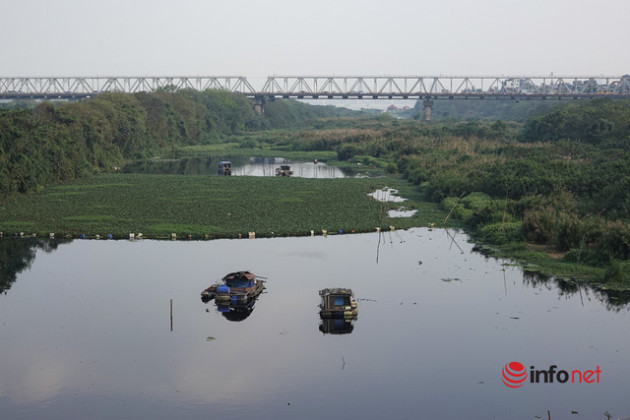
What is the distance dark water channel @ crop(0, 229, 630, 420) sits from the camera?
77.4 ft

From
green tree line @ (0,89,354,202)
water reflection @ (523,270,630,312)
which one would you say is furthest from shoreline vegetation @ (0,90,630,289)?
water reflection @ (523,270,630,312)

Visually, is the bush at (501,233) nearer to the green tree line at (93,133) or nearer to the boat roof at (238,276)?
the boat roof at (238,276)

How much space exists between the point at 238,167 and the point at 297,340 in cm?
6845

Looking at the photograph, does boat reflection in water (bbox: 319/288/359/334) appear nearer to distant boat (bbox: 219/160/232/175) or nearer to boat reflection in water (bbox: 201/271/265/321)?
boat reflection in water (bbox: 201/271/265/321)

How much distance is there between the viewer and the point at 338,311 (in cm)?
3089

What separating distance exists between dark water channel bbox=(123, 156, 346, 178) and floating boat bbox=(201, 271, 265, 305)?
4740cm

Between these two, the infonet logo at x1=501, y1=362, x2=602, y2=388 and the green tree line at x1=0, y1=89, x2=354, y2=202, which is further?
the green tree line at x1=0, y1=89, x2=354, y2=202

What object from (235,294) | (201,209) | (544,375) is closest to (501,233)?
(235,294)

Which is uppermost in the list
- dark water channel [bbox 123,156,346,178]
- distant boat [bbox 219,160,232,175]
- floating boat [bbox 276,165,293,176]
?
floating boat [bbox 276,165,293,176]

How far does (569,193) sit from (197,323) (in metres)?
30.2

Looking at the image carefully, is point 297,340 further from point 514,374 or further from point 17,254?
point 17,254

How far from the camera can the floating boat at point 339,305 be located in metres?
30.9

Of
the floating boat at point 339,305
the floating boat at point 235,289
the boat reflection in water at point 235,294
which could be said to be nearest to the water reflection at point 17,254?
the floating boat at point 235,289

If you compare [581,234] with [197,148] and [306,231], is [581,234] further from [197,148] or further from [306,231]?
[197,148]
